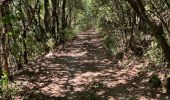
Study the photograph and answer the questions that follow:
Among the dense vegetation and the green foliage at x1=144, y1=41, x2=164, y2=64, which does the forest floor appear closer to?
the dense vegetation

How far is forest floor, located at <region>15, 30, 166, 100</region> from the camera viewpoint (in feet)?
32.6

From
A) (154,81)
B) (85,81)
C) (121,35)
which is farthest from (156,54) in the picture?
(121,35)

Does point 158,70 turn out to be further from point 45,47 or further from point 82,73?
point 45,47

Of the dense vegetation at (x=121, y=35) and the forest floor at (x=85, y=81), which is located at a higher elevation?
the dense vegetation at (x=121, y=35)

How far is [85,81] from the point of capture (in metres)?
11.6

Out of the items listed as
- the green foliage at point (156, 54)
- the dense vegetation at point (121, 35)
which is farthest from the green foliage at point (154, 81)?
the green foliage at point (156, 54)

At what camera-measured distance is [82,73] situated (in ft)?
42.3

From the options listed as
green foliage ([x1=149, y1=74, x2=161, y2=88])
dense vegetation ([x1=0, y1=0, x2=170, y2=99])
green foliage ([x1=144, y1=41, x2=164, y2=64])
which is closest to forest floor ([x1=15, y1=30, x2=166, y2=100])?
green foliage ([x1=149, y1=74, x2=161, y2=88])

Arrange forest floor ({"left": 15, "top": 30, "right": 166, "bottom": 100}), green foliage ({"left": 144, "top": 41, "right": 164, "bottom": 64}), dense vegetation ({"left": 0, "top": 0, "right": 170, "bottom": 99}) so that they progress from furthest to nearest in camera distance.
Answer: green foliage ({"left": 144, "top": 41, "right": 164, "bottom": 64}), forest floor ({"left": 15, "top": 30, "right": 166, "bottom": 100}), dense vegetation ({"left": 0, "top": 0, "right": 170, "bottom": 99})

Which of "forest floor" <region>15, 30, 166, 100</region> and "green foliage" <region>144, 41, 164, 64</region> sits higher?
"green foliage" <region>144, 41, 164, 64</region>

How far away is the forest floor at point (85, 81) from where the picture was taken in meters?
9.93

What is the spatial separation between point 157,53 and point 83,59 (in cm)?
574

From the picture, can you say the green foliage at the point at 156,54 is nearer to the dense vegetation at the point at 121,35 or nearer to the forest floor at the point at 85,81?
the dense vegetation at the point at 121,35

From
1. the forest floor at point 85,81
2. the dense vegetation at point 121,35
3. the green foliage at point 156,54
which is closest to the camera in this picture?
the dense vegetation at point 121,35
